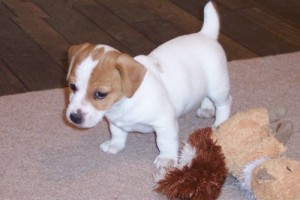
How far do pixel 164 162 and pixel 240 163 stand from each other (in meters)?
0.27

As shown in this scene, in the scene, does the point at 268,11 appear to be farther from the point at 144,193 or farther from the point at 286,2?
the point at 144,193

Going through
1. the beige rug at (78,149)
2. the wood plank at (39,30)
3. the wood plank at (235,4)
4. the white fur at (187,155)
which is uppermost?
the white fur at (187,155)

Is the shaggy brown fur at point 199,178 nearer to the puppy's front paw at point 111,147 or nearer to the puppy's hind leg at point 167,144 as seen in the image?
the puppy's hind leg at point 167,144

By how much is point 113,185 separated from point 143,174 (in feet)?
0.34

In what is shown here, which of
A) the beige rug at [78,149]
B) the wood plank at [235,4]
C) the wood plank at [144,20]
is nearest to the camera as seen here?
the beige rug at [78,149]

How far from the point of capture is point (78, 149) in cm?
189

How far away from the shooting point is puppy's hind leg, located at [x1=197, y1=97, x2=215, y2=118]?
82.2 inches

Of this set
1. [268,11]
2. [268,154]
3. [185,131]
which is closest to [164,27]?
[268,11]

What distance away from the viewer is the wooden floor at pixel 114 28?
8.13ft

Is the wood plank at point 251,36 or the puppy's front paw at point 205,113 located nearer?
the puppy's front paw at point 205,113

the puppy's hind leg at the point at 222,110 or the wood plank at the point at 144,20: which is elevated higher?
the puppy's hind leg at the point at 222,110

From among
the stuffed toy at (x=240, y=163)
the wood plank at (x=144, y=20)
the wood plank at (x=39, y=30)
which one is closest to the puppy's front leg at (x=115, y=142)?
the stuffed toy at (x=240, y=163)

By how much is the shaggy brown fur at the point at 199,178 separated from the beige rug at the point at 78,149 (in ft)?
0.52

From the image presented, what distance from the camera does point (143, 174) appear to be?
1.76 metres
